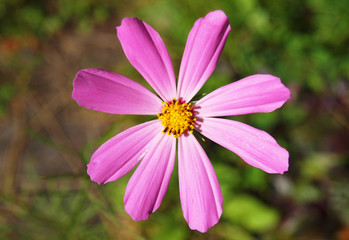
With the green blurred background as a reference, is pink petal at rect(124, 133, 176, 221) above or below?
below

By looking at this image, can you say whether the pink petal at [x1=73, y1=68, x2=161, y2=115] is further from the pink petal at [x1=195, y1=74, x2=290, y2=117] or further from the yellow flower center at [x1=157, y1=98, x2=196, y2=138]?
the pink petal at [x1=195, y1=74, x2=290, y2=117]

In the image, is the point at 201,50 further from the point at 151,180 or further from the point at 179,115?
the point at 151,180

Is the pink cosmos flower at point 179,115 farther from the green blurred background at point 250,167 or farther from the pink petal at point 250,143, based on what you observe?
the green blurred background at point 250,167

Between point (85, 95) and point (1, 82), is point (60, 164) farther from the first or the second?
point (85, 95)

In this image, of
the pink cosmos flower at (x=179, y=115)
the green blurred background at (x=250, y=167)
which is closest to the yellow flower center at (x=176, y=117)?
the pink cosmos flower at (x=179, y=115)

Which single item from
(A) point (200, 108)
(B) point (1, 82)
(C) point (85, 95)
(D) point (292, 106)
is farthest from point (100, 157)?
(B) point (1, 82)

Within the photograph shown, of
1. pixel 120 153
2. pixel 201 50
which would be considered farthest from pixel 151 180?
pixel 201 50

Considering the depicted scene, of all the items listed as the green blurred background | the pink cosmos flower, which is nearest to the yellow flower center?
the pink cosmos flower

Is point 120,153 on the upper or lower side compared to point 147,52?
lower
